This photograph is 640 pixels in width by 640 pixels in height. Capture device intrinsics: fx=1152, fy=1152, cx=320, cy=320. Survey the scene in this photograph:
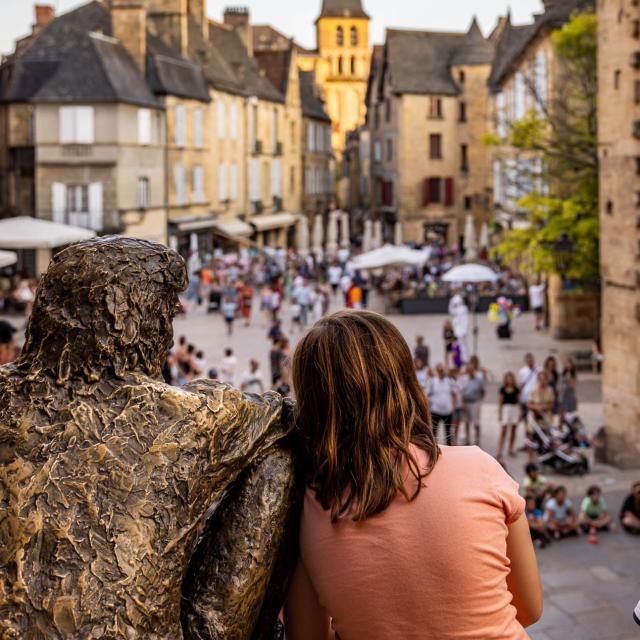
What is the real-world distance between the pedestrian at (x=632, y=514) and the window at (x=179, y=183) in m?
35.4

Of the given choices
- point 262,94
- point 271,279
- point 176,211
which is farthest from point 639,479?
point 262,94

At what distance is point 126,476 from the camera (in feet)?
7.04

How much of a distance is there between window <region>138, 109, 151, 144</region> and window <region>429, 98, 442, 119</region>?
22.3 metres

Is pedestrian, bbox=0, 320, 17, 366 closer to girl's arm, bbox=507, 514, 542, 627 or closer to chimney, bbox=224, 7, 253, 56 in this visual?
girl's arm, bbox=507, 514, 542, 627

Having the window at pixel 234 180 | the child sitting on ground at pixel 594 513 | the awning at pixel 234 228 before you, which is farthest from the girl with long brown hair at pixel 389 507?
the window at pixel 234 180

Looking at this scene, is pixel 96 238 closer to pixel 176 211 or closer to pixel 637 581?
pixel 637 581

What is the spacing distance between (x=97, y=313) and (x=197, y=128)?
157ft

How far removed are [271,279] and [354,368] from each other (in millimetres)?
37729

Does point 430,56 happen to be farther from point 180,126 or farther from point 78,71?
point 78,71

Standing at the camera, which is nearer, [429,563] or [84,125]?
[429,563]

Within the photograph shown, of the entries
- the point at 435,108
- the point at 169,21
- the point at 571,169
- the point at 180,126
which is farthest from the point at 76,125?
the point at 435,108

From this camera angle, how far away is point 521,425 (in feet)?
65.7

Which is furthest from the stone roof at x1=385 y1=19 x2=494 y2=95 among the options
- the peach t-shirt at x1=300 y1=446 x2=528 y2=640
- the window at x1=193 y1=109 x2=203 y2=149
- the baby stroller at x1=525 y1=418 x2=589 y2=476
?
the peach t-shirt at x1=300 y1=446 x2=528 y2=640

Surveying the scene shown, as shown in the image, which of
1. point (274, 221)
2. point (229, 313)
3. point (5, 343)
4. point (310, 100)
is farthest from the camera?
point (310, 100)
